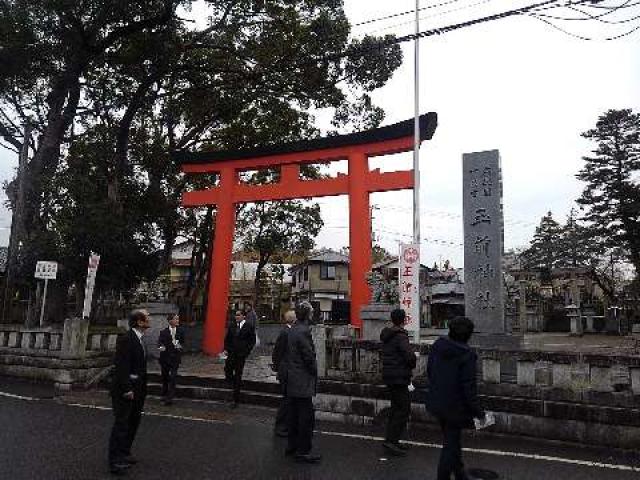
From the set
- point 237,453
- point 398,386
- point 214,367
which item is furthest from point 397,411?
point 214,367

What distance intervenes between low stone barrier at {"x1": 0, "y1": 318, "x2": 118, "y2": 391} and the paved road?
113 inches

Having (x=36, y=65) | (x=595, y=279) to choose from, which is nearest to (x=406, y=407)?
(x=36, y=65)

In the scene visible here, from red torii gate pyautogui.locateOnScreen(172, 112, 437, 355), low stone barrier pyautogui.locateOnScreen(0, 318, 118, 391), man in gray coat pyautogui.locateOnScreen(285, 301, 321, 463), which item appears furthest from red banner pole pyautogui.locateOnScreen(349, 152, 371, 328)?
man in gray coat pyautogui.locateOnScreen(285, 301, 321, 463)

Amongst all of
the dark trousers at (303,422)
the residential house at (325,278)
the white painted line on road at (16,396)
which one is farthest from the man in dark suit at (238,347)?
the residential house at (325,278)

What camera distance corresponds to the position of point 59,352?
12195mm

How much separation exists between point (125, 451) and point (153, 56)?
14.2 m

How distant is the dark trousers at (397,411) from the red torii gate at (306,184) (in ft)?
21.3

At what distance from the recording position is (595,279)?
109 ft

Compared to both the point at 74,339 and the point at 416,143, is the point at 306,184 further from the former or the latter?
the point at 74,339

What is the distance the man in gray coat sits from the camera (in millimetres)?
6285

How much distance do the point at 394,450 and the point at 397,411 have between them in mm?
460

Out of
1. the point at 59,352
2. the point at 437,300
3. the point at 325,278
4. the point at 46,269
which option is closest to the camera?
the point at 59,352

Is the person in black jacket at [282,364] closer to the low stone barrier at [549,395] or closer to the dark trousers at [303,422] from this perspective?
the dark trousers at [303,422]

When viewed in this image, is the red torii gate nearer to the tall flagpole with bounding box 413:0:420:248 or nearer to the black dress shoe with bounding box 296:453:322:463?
the tall flagpole with bounding box 413:0:420:248
